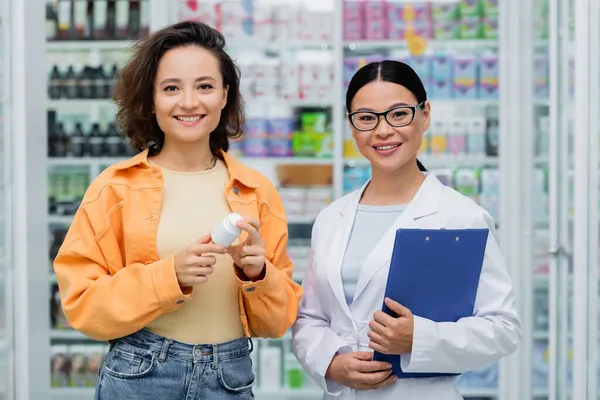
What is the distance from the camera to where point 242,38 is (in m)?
4.82

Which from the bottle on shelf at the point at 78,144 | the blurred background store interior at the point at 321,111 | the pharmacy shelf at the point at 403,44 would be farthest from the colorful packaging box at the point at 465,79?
the bottle on shelf at the point at 78,144

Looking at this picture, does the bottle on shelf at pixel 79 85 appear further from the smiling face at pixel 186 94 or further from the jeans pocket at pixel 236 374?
the jeans pocket at pixel 236 374

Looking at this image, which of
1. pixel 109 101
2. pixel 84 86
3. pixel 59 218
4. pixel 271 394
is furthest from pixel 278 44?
pixel 271 394

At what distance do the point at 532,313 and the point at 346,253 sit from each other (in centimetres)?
251

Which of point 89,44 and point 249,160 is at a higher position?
point 89,44

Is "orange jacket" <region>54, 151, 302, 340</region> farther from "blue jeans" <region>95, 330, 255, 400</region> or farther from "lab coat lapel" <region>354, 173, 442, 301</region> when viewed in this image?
"lab coat lapel" <region>354, 173, 442, 301</region>

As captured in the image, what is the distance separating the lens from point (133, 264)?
1.89 meters

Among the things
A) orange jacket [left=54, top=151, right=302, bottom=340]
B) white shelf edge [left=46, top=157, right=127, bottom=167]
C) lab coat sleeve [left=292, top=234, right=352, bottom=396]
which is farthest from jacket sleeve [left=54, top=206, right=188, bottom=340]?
white shelf edge [left=46, top=157, right=127, bottom=167]

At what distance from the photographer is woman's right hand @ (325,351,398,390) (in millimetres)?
1984

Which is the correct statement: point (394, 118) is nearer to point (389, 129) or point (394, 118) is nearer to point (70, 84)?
point (389, 129)

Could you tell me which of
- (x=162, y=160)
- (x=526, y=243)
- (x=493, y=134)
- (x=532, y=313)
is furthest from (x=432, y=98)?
(x=162, y=160)

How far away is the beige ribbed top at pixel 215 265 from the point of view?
1.96m

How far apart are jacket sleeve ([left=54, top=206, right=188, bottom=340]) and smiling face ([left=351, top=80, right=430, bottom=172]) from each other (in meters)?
0.62

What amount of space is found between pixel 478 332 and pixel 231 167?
0.77 m
